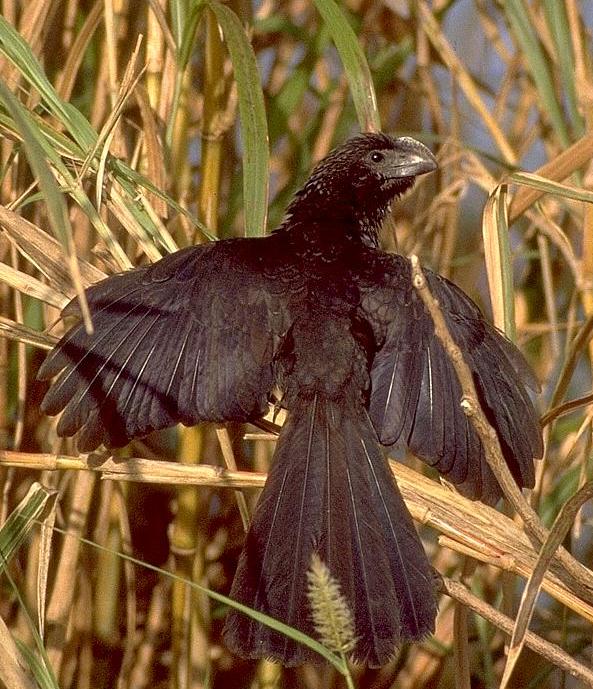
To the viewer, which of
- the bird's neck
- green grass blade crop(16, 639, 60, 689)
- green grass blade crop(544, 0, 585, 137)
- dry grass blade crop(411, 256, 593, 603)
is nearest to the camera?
dry grass blade crop(411, 256, 593, 603)

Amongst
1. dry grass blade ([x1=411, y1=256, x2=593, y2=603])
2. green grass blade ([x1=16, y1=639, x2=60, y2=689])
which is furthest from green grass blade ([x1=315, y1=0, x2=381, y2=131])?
green grass blade ([x1=16, y1=639, x2=60, y2=689])

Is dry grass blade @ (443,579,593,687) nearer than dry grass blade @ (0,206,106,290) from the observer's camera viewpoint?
Yes

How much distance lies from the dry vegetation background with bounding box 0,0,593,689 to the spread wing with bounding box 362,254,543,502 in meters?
0.07

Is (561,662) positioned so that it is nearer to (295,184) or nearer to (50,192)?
(50,192)

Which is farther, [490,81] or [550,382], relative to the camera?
[490,81]

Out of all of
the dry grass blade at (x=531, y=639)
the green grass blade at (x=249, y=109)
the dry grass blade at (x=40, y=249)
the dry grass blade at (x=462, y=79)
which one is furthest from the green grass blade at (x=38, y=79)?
the dry grass blade at (x=462, y=79)

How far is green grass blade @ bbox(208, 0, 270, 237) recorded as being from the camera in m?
1.83

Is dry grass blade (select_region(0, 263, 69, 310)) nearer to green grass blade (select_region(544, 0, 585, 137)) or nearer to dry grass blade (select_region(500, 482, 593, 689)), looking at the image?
dry grass blade (select_region(500, 482, 593, 689))

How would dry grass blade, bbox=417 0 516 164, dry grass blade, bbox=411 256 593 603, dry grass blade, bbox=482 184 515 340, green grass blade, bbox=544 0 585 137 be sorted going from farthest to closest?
dry grass blade, bbox=417 0 516 164
green grass blade, bbox=544 0 585 137
dry grass blade, bbox=482 184 515 340
dry grass blade, bbox=411 256 593 603

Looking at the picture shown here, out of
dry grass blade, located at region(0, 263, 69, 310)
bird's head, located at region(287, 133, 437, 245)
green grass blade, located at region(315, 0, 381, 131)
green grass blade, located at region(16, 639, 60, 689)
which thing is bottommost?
green grass blade, located at region(16, 639, 60, 689)

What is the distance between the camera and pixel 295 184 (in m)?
2.65

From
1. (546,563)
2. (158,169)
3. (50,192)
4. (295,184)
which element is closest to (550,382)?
(295,184)

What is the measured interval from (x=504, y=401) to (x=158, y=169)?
685 millimetres

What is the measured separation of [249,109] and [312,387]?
0.45 metres
